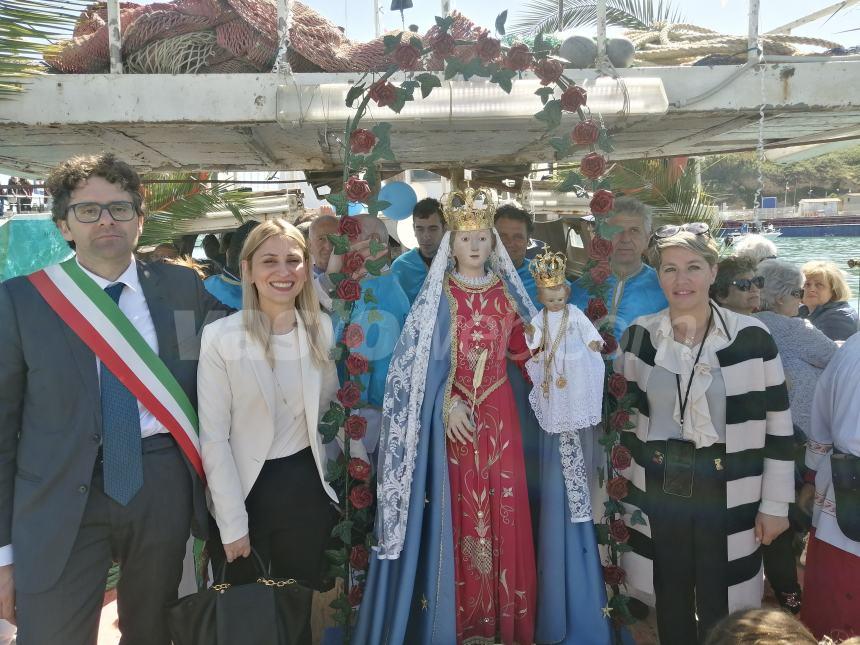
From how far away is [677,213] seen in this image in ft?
29.3

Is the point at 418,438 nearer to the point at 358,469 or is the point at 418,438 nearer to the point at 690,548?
the point at 358,469

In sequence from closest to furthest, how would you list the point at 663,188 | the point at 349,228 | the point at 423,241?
the point at 349,228, the point at 423,241, the point at 663,188

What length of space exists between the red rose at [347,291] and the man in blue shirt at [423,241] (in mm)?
1426

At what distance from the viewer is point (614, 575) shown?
10.3ft

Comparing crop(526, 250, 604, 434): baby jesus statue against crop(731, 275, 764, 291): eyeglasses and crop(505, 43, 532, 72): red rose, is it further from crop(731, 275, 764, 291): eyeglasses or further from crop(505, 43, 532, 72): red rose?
crop(731, 275, 764, 291): eyeglasses

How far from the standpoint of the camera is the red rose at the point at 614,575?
3131mm

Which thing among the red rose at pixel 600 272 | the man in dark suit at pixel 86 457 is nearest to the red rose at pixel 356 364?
the man in dark suit at pixel 86 457

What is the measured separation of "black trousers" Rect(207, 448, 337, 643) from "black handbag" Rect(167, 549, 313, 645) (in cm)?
26

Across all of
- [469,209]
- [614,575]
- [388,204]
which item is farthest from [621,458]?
[388,204]

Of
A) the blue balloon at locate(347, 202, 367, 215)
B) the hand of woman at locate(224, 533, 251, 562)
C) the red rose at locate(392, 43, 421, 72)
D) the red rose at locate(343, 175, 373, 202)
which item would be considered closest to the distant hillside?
the blue balloon at locate(347, 202, 367, 215)

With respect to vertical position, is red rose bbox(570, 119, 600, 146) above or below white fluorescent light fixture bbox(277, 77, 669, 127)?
below

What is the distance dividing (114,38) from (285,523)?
251 cm

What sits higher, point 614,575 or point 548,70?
point 548,70

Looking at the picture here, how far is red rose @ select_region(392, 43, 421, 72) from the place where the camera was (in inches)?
113
